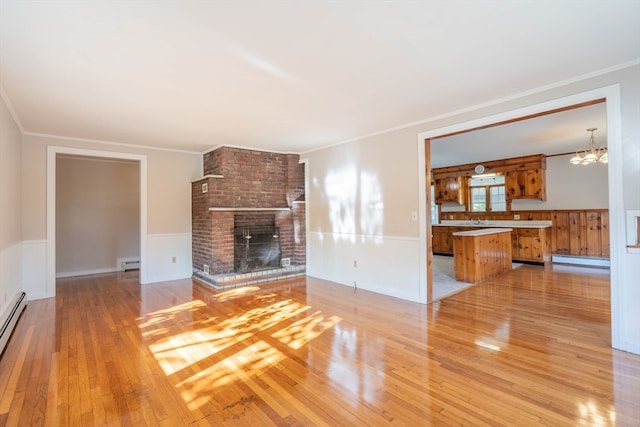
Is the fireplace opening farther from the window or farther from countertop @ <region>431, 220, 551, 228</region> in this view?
the window

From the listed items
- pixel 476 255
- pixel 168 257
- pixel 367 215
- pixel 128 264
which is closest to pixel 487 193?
pixel 476 255

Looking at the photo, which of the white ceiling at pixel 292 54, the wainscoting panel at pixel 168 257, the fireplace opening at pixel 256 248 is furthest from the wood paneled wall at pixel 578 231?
the wainscoting panel at pixel 168 257

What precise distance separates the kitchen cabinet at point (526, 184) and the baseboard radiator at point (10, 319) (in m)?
8.71

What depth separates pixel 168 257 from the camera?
18.1 ft

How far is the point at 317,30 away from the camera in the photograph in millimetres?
1957

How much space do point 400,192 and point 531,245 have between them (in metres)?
4.17

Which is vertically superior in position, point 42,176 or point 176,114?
point 176,114

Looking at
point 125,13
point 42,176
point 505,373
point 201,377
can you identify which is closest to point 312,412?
point 201,377

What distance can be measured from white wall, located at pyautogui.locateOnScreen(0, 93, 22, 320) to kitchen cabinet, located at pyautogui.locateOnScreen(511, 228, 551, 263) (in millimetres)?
8221

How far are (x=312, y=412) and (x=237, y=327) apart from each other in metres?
1.59

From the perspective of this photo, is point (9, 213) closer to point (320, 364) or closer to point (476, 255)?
point (320, 364)

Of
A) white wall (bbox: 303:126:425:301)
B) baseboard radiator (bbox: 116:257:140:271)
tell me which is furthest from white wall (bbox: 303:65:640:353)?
baseboard radiator (bbox: 116:257:140:271)

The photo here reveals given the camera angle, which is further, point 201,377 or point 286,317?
point 286,317

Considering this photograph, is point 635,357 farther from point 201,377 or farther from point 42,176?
point 42,176
